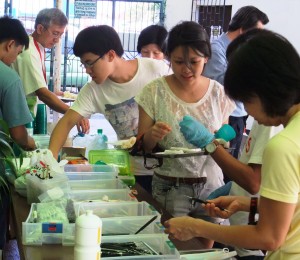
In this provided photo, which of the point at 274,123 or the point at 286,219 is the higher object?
the point at 274,123

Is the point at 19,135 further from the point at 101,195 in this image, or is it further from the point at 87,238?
the point at 87,238

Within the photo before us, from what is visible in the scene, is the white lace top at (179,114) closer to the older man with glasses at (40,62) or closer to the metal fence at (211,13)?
the older man with glasses at (40,62)

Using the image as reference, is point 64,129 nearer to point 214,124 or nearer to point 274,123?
point 214,124

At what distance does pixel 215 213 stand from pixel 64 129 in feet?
3.17

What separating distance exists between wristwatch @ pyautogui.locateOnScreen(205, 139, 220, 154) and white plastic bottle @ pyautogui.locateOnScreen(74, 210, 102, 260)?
68 centimetres

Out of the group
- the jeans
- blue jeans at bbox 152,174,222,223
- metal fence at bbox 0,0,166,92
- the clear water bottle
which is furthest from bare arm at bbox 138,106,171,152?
metal fence at bbox 0,0,166,92

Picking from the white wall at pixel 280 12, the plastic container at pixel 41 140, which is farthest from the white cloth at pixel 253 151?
the white wall at pixel 280 12

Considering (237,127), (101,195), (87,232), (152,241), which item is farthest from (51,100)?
(87,232)

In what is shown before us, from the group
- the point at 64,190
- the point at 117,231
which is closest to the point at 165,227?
the point at 117,231

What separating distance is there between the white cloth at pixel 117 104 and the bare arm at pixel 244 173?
24.0 inches

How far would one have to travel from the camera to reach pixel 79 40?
2.01 metres

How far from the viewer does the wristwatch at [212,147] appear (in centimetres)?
160

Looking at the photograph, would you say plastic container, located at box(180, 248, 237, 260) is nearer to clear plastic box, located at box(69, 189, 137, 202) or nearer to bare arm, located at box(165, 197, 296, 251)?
bare arm, located at box(165, 197, 296, 251)

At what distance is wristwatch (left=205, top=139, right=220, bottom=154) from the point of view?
1.60 meters
